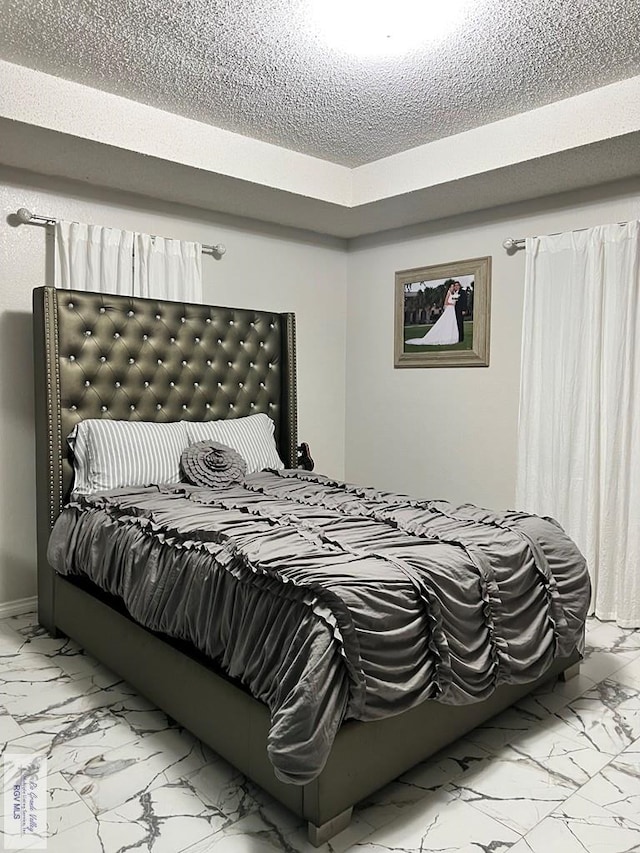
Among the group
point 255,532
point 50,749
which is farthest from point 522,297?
point 50,749

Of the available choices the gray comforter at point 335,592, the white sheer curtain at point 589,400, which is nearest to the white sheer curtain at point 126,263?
the gray comforter at point 335,592

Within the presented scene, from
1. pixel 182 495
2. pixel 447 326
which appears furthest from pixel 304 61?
pixel 447 326

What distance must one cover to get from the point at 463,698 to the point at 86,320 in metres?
2.50

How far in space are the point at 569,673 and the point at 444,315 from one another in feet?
7.59

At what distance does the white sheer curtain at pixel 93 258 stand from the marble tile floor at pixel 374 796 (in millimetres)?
1948

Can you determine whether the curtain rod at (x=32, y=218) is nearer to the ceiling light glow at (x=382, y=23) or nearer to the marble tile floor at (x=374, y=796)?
the ceiling light glow at (x=382, y=23)

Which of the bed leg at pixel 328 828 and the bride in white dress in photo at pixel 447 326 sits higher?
the bride in white dress in photo at pixel 447 326

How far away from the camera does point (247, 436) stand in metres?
3.79

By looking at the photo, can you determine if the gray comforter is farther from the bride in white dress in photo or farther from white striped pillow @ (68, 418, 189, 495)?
the bride in white dress in photo

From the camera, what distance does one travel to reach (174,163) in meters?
3.26

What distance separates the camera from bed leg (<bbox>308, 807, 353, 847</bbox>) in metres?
1.79

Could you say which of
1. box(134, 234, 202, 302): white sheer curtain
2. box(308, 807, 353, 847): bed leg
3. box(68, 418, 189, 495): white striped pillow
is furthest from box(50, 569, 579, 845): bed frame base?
box(134, 234, 202, 302): white sheer curtain

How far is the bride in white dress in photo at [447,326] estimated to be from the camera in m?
4.24

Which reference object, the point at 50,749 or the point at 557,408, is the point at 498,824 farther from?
the point at 557,408
